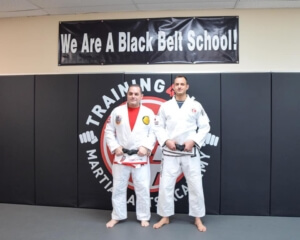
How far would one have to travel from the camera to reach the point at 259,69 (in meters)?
3.37

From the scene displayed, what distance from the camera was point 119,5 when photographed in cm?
329

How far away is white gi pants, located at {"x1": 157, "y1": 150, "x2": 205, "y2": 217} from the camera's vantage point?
270 centimetres

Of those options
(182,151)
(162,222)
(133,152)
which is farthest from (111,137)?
(162,222)

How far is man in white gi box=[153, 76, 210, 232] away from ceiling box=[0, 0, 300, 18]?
1124mm

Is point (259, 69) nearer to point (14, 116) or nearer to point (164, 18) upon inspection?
point (164, 18)

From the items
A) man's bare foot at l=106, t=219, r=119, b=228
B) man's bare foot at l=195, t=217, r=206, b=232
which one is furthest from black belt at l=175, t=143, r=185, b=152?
man's bare foot at l=106, t=219, r=119, b=228

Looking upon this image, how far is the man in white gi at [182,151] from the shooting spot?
2.70m

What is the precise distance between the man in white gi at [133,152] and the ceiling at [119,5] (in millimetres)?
→ 1177

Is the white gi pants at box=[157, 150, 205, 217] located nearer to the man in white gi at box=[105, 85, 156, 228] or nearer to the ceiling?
the man in white gi at box=[105, 85, 156, 228]

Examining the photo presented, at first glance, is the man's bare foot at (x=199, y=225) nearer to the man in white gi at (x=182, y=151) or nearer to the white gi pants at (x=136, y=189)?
the man in white gi at (x=182, y=151)

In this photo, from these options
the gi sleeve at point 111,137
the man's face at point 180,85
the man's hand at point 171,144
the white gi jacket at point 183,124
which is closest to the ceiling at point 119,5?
the man's face at point 180,85

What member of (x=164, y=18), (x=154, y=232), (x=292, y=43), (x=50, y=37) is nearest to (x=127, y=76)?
(x=164, y=18)

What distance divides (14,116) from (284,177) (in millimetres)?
3314

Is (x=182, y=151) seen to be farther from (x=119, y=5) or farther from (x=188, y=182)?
(x=119, y=5)
